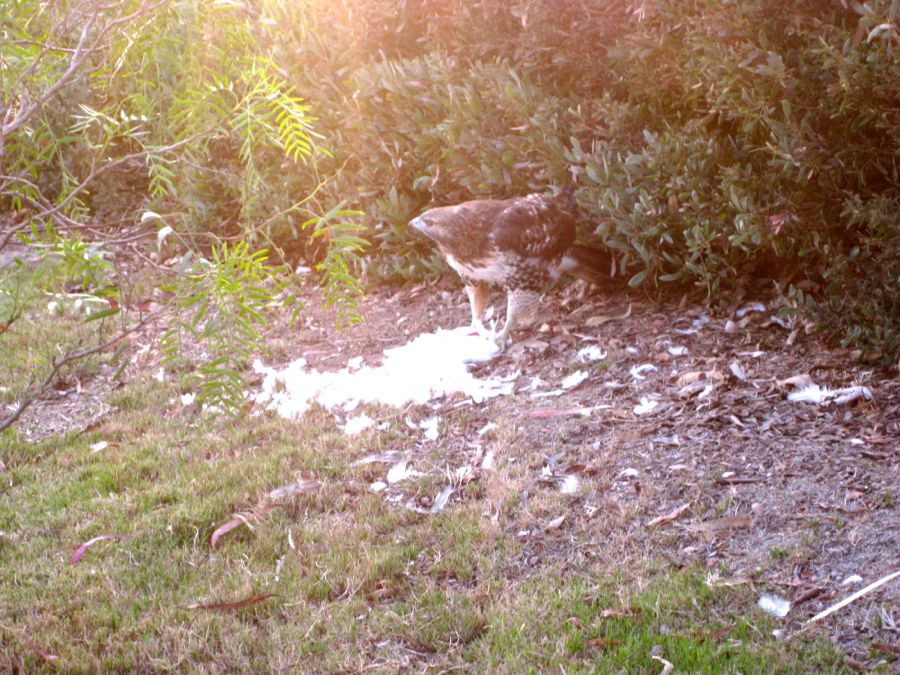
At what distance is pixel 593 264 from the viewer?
597cm

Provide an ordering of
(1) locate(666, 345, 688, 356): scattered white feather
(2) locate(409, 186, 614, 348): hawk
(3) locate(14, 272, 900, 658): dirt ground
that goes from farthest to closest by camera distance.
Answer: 1. (2) locate(409, 186, 614, 348): hawk
2. (1) locate(666, 345, 688, 356): scattered white feather
3. (3) locate(14, 272, 900, 658): dirt ground

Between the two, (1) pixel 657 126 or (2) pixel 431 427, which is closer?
(2) pixel 431 427

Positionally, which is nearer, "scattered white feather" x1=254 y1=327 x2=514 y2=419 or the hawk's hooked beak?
"scattered white feather" x1=254 y1=327 x2=514 y2=419

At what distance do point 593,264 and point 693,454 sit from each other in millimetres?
2114

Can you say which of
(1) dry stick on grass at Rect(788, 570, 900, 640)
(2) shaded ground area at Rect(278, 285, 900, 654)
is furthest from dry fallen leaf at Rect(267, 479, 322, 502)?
(1) dry stick on grass at Rect(788, 570, 900, 640)

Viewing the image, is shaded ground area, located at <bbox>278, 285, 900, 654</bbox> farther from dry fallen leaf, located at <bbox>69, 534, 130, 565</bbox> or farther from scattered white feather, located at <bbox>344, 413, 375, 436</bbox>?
dry fallen leaf, located at <bbox>69, 534, 130, 565</bbox>

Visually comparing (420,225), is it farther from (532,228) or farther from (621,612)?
(621,612)

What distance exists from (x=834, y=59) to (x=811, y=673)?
2.74 meters

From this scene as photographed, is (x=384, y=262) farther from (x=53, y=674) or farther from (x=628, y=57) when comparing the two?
(x=53, y=674)

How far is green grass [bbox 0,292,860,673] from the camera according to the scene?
299 centimetres

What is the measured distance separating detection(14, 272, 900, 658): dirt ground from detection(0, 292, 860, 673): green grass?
0.14 meters

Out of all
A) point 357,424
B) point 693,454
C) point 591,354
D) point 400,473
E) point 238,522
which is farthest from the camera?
point 591,354

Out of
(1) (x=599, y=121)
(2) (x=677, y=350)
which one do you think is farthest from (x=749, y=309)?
(1) (x=599, y=121)

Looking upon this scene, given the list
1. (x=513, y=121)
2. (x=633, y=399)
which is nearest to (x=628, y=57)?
(x=513, y=121)
